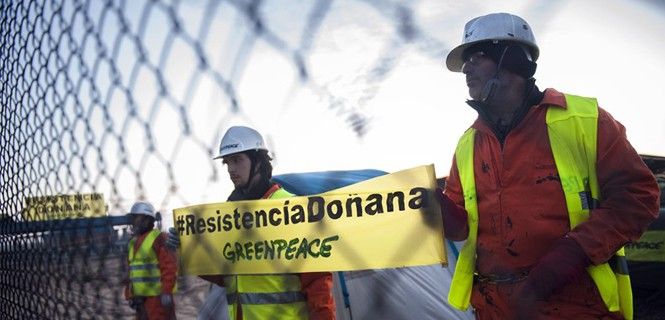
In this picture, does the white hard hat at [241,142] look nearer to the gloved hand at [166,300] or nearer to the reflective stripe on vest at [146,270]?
the gloved hand at [166,300]

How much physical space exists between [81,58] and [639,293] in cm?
645

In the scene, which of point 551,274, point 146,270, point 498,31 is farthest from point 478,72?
point 146,270

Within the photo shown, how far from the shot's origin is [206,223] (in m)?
1.98

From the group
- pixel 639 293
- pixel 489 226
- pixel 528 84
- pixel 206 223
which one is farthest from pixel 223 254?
pixel 639 293

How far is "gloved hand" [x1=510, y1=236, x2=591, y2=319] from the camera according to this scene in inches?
59.4

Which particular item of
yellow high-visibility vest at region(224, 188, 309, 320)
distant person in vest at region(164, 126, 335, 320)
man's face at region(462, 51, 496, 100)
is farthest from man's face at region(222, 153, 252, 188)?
man's face at region(462, 51, 496, 100)

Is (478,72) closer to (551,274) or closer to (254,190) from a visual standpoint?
(551,274)

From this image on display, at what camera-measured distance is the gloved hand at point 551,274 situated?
151 centimetres

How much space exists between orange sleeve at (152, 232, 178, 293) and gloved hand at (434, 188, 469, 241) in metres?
3.06

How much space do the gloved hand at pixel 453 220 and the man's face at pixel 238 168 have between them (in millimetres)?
1108

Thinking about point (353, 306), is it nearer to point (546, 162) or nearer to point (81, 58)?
point (546, 162)

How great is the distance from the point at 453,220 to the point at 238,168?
117cm

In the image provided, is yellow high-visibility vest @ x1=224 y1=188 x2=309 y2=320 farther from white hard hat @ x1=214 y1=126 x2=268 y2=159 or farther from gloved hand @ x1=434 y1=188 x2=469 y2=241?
gloved hand @ x1=434 y1=188 x2=469 y2=241

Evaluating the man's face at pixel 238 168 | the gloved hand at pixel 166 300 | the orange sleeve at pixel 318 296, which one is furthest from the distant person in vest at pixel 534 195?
the gloved hand at pixel 166 300
